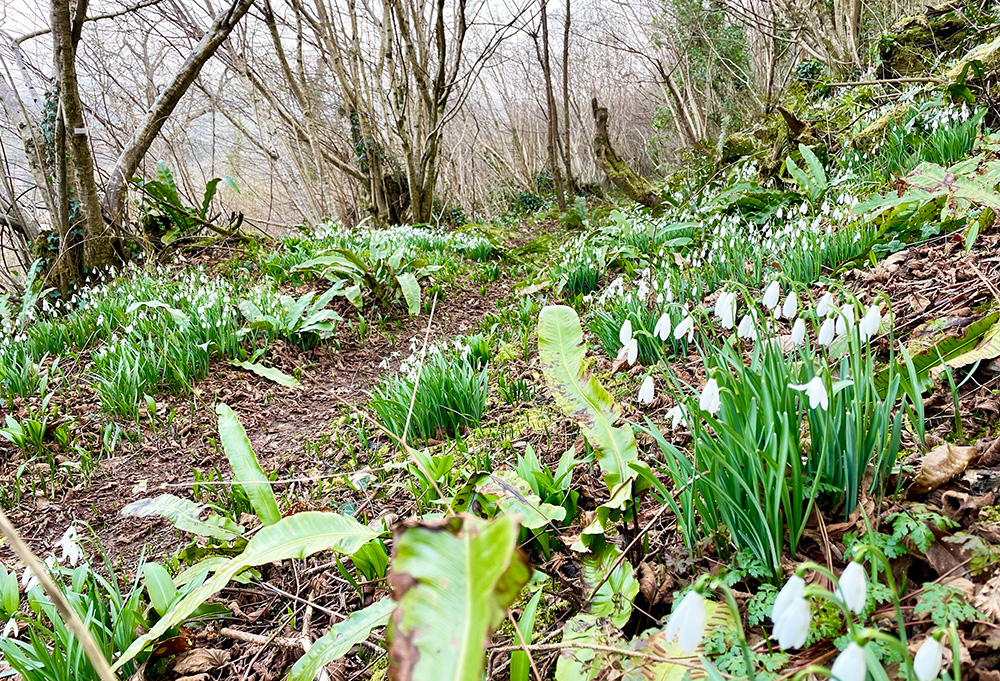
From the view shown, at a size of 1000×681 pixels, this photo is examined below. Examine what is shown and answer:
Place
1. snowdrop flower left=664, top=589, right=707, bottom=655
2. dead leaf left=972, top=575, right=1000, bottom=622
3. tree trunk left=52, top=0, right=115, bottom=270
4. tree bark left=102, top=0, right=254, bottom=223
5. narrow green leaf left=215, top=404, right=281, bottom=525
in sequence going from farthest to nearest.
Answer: tree bark left=102, top=0, right=254, bottom=223, tree trunk left=52, top=0, right=115, bottom=270, narrow green leaf left=215, top=404, right=281, bottom=525, dead leaf left=972, top=575, right=1000, bottom=622, snowdrop flower left=664, top=589, right=707, bottom=655

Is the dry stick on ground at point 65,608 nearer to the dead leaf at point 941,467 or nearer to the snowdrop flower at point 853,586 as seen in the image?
the snowdrop flower at point 853,586

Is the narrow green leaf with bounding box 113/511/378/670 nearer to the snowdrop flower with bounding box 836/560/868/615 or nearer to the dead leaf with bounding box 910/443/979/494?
the snowdrop flower with bounding box 836/560/868/615

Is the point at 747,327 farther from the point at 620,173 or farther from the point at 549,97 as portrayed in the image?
the point at 549,97

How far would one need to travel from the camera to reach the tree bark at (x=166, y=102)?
5.84 metres

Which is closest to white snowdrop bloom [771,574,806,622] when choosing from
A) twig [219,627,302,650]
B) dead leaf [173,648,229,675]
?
twig [219,627,302,650]

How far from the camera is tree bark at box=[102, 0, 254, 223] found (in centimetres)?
584

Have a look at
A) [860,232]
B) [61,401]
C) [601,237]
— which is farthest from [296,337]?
[860,232]

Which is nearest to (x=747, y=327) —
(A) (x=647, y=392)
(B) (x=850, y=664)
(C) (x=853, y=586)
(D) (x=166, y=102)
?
(A) (x=647, y=392)

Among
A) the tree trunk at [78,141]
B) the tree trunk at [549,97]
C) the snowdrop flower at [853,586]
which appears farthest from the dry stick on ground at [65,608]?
the tree trunk at [549,97]

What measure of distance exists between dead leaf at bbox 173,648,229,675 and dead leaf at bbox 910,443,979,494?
185 centimetres

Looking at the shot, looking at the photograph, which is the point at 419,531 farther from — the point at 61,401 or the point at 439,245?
the point at 439,245

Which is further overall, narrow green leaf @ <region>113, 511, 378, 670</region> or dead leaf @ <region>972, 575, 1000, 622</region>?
narrow green leaf @ <region>113, 511, 378, 670</region>

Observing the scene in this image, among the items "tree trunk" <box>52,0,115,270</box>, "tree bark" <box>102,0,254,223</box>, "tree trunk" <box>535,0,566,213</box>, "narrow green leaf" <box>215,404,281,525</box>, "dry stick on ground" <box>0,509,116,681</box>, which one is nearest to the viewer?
"dry stick on ground" <box>0,509,116,681</box>

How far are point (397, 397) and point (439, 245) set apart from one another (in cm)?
525
